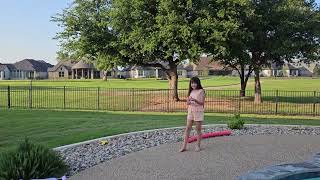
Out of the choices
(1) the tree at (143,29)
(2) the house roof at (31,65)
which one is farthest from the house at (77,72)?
(1) the tree at (143,29)

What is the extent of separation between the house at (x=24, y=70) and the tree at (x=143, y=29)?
100 m

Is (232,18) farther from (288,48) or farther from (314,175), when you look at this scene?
(314,175)

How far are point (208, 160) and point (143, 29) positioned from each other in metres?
19.7

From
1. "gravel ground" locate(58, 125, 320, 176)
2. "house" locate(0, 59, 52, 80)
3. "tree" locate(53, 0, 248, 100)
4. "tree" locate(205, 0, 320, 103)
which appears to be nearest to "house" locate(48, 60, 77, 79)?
"house" locate(0, 59, 52, 80)

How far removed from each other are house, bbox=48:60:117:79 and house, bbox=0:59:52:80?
→ 4252 millimetres

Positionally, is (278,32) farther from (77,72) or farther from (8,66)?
(8,66)

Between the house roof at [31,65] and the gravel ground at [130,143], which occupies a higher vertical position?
the house roof at [31,65]

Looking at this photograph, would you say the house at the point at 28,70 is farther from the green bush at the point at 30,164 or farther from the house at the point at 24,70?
the green bush at the point at 30,164

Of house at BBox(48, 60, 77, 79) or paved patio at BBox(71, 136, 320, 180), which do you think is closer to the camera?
paved patio at BBox(71, 136, 320, 180)

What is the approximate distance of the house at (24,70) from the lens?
426 ft

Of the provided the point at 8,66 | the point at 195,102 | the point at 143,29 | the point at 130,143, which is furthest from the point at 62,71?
the point at 195,102

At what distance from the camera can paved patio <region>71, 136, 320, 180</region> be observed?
7.89 m

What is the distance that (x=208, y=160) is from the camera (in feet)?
29.9

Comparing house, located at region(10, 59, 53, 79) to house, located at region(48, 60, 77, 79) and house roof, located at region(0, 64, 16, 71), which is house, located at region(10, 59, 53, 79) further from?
house, located at region(48, 60, 77, 79)
